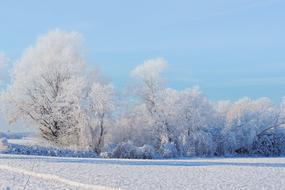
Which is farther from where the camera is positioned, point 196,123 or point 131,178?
point 196,123

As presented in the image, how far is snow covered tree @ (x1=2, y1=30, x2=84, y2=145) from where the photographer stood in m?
43.5

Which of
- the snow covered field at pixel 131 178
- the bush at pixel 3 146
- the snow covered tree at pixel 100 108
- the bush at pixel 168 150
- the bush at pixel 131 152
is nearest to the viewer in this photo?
the snow covered field at pixel 131 178

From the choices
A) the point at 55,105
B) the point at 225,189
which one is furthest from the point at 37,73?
the point at 225,189

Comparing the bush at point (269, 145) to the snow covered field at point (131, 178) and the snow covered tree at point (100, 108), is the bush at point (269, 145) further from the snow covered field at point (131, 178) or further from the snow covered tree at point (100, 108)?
the snow covered field at point (131, 178)

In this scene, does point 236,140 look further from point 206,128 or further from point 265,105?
point 265,105

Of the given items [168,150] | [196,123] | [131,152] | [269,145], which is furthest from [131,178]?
[269,145]

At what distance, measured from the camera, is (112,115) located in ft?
139

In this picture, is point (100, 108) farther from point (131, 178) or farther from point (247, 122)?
point (131, 178)

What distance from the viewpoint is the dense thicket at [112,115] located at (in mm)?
41375

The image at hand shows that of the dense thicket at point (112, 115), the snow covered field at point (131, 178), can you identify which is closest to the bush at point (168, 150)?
the dense thicket at point (112, 115)

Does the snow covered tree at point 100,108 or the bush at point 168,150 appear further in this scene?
the snow covered tree at point 100,108

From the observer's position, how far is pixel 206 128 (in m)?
44.4

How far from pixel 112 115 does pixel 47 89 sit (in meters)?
6.35

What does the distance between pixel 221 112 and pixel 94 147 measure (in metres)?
14.6
